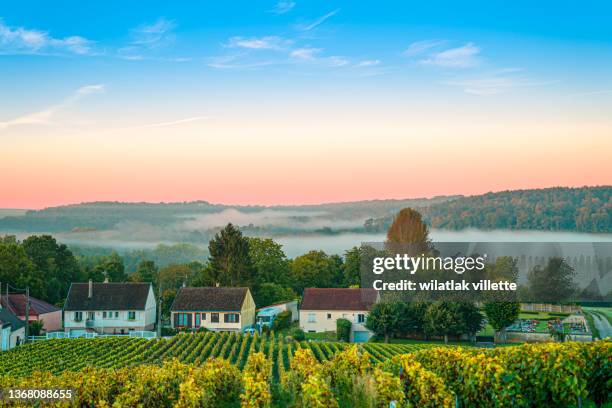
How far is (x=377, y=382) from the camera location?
14320 mm

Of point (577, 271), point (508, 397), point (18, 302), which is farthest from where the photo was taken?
point (18, 302)

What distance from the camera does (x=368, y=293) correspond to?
187 ft

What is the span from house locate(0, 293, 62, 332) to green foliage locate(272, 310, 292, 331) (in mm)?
19223

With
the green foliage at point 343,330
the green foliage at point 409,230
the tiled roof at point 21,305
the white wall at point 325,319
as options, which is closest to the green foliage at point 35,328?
the tiled roof at point 21,305

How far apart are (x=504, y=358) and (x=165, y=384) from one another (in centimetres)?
834

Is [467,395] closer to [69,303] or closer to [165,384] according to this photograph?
[165,384]

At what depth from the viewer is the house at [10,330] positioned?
4484 cm

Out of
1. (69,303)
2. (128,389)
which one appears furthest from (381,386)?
(69,303)

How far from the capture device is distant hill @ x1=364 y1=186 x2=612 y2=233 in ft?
269

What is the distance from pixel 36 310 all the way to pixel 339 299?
25.6 meters

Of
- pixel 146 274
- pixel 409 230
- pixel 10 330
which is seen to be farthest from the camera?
pixel 146 274

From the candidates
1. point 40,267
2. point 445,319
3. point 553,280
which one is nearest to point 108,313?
point 40,267

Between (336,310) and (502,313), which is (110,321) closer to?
(336,310)

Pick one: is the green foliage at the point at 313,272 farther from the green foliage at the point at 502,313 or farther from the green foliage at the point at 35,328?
the green foliage at the point at 35,328
